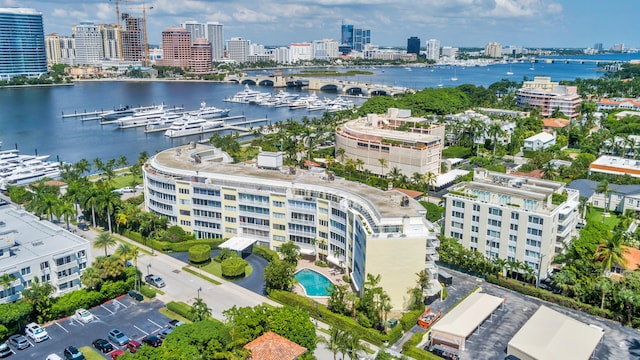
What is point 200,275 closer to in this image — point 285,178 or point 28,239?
point 285,178

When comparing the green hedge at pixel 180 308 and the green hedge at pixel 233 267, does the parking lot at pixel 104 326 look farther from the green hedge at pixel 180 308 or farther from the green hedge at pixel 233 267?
the green hedge at pixel 233 267

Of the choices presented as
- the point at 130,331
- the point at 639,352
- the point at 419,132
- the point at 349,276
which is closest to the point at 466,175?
the point at 419,132

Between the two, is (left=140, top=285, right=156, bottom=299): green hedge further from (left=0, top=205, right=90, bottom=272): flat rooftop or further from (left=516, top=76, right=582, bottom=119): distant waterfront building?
(left=516, top=76, right=582, bottom=119): distant waterfront building

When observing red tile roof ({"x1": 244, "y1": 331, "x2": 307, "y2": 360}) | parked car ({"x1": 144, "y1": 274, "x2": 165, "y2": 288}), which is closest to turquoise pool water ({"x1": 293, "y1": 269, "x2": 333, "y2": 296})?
red tile roof ({"x1": 244, "y1": 331, "x2": 307, "y2": 360})

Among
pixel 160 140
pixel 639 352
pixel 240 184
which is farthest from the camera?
pixel 160 140

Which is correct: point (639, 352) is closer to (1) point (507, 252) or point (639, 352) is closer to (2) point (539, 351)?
(2) point (539, 351)

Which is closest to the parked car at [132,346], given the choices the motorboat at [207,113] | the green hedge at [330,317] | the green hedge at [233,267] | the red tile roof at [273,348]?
the red tile roof at [273,348]
